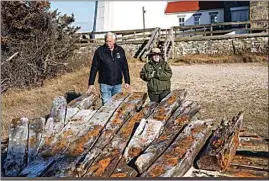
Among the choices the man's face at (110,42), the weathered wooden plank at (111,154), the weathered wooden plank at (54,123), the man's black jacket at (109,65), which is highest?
the man's face at (110,42)

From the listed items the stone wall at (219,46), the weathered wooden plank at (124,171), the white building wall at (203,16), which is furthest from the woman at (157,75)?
the white building wall at (203,16)

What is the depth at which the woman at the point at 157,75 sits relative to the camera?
3709mm

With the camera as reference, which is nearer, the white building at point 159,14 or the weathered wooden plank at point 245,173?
the weathered wooden plank at point 245,173

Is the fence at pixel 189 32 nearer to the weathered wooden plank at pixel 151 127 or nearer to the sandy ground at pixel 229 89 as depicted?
the sandy ground at pixel 229 89

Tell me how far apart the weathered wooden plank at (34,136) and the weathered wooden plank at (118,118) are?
0.98 feet

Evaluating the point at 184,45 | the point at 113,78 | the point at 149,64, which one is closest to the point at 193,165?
the point at 149,64

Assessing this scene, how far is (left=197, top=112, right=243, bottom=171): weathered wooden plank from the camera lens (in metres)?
2.01

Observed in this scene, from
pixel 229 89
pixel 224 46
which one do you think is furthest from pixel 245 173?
pixel 224 46

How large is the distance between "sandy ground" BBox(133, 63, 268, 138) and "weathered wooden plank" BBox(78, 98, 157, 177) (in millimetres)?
2140

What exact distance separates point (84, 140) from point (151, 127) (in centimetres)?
37

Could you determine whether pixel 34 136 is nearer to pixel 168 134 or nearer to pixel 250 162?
pixel 168 134

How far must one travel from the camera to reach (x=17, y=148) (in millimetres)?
2326

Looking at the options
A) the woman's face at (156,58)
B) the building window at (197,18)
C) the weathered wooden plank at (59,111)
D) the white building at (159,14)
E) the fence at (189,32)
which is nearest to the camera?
the weathered wooden plank at (59,111)

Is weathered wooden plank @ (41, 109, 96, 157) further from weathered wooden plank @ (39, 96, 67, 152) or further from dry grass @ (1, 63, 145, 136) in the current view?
dry grass @ (1, 63, 145, 136)
